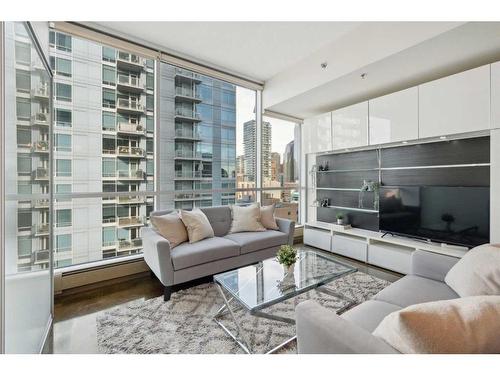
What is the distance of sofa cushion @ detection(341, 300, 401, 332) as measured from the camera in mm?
1261

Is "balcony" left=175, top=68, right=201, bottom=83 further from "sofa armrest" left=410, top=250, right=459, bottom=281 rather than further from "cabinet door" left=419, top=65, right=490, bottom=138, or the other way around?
"sofa armrest" left=410, top=250, right=459, bottom=281

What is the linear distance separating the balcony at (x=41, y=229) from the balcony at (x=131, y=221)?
1055mm

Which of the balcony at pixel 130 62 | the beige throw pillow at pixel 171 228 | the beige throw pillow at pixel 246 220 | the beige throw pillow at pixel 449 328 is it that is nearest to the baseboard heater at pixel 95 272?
the beige throw pillow at pixel 171 228

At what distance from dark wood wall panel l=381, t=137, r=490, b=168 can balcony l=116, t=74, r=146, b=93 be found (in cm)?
346

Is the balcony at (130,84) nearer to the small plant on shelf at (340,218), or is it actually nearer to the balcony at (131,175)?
the balcony at (131,175)

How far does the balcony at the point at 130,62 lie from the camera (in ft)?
9.59

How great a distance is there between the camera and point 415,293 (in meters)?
1.56

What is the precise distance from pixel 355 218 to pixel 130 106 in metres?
3.69

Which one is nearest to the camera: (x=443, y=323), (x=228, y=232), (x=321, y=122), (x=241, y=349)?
(x=443, y=323)

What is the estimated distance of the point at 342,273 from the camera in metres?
2.05

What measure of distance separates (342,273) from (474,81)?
234 centimetres

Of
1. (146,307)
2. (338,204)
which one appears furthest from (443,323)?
(338,204)

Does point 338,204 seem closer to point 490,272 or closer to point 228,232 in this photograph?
point 228,232

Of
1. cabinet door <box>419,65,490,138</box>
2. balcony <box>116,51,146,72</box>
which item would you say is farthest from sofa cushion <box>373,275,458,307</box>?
balcony <box>116,51,146,72</box>
